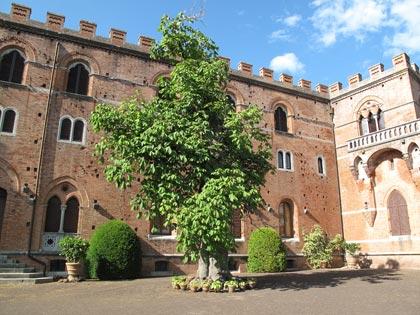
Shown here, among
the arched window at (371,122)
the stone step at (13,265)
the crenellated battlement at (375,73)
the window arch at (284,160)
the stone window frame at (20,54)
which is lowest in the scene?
the stone step at (13,265)

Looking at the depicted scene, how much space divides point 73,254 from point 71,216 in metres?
2.68

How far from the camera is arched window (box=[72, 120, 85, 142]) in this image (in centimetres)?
1822

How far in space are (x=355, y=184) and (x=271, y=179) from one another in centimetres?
555

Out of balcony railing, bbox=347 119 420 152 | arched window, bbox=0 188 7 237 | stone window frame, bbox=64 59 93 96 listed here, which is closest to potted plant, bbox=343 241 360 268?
balcony railing, bbox=347 119 420 152

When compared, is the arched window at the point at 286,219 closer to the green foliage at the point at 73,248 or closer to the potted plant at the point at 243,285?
the potted plant at the point at 243,285

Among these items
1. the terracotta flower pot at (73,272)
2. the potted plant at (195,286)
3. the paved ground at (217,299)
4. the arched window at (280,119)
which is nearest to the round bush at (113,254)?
the terracotta flower pot at (73,272)

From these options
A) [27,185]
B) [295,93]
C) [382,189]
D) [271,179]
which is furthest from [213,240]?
[295,93]

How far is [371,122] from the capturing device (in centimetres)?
2384

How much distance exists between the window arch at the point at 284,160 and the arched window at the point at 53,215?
1253 cm

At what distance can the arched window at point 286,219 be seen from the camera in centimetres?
2233

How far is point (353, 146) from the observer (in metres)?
23.4

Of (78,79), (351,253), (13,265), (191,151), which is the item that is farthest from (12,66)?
(351,253)

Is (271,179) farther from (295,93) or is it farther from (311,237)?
(295,93)

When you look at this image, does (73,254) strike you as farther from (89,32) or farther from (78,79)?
(89,32)
